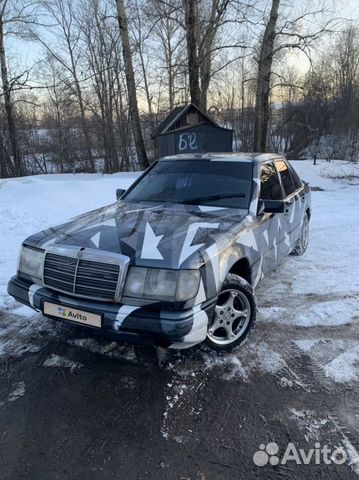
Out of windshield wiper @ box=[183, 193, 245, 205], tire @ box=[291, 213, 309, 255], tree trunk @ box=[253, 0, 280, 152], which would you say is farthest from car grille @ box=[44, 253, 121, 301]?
tree trunk @ box=[253, 0, 280, 152]

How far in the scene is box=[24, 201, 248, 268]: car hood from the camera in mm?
2686

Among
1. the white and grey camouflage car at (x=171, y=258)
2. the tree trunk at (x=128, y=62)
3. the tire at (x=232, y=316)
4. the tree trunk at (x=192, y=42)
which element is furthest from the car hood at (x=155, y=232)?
the tree trunk at (x=128, y=62)

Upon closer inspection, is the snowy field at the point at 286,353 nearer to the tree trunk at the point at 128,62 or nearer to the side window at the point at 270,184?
the side window at the point at 270,184

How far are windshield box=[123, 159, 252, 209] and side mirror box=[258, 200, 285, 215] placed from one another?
15cm

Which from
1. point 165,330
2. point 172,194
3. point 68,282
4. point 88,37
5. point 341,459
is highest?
point 88,37

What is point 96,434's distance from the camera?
2.36 metres

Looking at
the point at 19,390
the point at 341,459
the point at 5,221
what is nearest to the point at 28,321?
the point at 19,390

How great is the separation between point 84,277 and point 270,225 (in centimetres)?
217

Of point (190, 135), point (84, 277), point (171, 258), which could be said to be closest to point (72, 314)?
point (84, 277)

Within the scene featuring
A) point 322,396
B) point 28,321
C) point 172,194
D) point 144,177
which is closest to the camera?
point 322,396

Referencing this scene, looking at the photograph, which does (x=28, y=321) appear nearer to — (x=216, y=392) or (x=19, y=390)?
(x=19, y=390)

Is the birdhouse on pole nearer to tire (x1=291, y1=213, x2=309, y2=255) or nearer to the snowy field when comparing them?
tire (x1=291, y1=213, x2=309, y2=255)

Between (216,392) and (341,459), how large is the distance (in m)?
0.89

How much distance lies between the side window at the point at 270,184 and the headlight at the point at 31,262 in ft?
7.52
